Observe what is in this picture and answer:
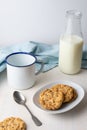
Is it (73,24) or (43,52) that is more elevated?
(73,24)

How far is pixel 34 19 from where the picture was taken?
97cm

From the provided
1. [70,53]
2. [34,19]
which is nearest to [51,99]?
[70,53]

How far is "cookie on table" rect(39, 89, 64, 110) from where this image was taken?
611mm

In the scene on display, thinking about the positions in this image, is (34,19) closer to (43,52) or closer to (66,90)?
(43,52)

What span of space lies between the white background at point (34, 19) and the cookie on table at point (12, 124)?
0.46 meters

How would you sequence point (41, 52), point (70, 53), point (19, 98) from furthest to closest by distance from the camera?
point (41, 52)
point (70, 53)
point (19, 98)

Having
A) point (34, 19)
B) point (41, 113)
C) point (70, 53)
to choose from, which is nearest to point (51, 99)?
point (41, 113)

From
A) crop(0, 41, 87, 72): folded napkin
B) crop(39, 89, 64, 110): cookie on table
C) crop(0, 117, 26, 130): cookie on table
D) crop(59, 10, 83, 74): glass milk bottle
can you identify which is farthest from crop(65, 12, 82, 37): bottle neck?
crop(0, 117, 26, 130): cookie on table

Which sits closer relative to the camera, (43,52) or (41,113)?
(41,113)

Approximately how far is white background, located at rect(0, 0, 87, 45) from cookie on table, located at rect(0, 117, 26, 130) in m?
0.46

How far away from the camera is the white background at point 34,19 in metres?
0.93

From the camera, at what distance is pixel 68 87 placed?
67 cm

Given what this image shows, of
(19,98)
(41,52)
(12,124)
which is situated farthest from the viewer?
(41,52)

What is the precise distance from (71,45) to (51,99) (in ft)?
0.73
